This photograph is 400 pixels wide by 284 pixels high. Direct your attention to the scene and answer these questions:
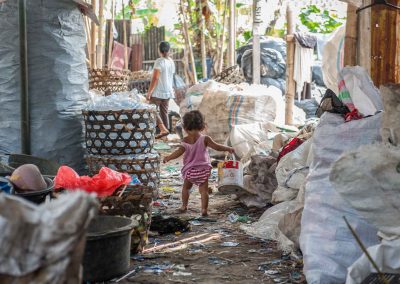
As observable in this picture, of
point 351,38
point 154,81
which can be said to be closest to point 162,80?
point 154,81

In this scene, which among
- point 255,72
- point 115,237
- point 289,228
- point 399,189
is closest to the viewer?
point 399,189

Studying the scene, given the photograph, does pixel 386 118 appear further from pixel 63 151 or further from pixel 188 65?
pixel 188 65

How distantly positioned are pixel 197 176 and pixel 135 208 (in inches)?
72.2

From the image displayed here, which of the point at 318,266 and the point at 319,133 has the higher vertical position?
the point at 319,133

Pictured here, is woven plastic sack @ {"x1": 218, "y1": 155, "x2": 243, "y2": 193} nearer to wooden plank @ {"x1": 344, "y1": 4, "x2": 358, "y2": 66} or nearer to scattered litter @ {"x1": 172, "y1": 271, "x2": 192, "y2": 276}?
wooden plank @ {"x1": 344, "y1": 4, "x2": 358, "y2": 66}

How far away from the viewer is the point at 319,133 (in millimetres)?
3848

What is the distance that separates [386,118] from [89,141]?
11.2ft

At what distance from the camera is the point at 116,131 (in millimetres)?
5938

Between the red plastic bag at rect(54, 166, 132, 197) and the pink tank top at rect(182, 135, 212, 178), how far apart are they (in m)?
1.92

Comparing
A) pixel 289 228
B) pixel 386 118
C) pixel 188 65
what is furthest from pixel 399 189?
pixel 188 65

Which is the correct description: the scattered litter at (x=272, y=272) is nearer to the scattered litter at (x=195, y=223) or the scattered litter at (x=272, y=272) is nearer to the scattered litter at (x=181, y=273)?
the scattered litter at (x=181, y=273)

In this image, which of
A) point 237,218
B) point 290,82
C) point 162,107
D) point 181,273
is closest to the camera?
point 181,273

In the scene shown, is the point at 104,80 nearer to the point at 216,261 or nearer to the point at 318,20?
the point at 216,261

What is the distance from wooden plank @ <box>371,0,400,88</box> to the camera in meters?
4.14
